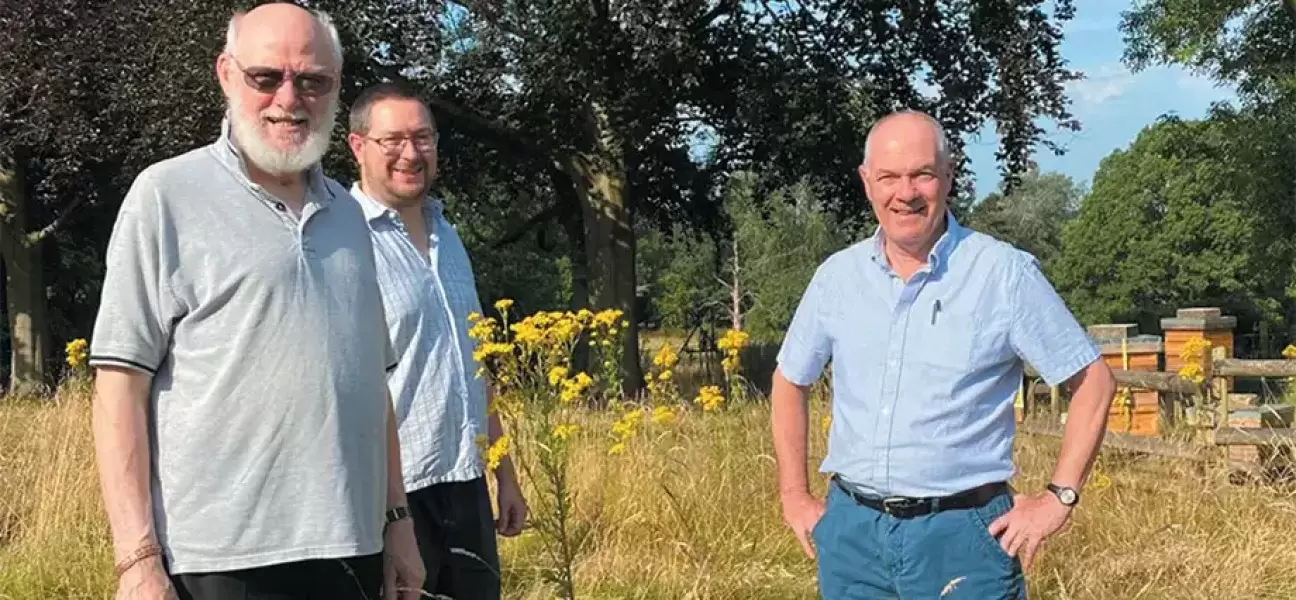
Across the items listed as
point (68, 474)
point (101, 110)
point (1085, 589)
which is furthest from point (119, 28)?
point (1085, 589)

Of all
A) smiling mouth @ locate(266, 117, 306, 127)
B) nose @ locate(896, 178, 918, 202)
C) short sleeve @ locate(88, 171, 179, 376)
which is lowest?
short sleeve @ locate(88, 171, 179, 376)

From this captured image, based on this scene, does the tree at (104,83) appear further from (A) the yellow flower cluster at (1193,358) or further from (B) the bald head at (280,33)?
(B) the bald head at (280,33)

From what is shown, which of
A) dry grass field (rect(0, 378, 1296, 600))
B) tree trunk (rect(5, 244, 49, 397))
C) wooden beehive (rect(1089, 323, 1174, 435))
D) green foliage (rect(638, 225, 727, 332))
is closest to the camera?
dry grass field (rect(0, 378, 1296, 600))

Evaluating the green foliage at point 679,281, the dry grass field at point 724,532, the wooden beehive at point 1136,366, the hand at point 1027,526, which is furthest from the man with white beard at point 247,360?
the green foliage at point 679,281

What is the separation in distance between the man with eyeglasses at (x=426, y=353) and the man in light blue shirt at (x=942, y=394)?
0.89 meters

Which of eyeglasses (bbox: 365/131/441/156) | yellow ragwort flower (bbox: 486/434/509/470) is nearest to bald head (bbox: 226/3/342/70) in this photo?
eyeglasses (bbox: 365/131/441/156)

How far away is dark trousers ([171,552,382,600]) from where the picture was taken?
77.8 inches

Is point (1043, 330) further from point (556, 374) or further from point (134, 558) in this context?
point (134, 558)

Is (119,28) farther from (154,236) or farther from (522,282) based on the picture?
(522,282)

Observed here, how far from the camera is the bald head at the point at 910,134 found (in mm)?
2596

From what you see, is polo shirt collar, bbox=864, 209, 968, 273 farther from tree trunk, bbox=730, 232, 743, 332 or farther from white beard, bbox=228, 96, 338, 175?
tree trunk, bbox=730, 232, 743, 332

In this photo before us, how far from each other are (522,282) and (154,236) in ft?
109

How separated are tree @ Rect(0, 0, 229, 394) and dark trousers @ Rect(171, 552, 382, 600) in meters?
10.4

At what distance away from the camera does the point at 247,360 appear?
1.98m
